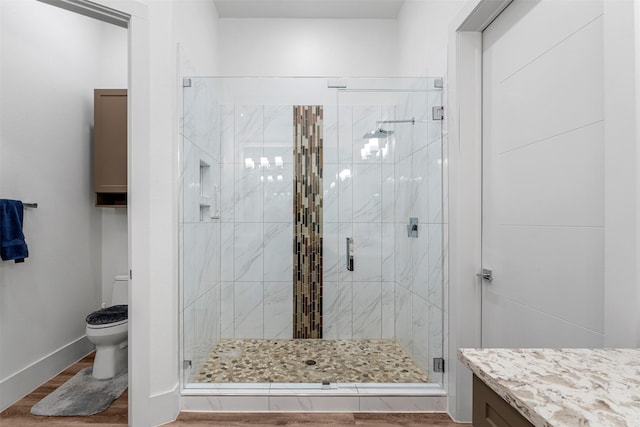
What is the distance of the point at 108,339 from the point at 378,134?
91.8 inches

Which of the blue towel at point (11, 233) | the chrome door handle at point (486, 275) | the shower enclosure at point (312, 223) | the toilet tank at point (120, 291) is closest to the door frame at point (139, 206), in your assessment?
the shower enclosure at point (312, 223)

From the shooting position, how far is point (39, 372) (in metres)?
2.30

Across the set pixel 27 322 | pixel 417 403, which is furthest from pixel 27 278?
pixel 417 403

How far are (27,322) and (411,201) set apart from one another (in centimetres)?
264

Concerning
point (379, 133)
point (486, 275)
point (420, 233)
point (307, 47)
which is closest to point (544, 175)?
point (486, 275)

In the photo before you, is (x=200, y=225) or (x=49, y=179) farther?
(x=49, y=179)

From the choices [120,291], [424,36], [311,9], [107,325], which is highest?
[311,9]

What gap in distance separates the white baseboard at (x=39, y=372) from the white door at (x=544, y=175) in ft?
9.03

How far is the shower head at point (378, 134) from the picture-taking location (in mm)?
2416

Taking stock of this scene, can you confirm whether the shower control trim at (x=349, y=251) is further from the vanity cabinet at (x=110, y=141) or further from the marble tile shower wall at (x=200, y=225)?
the vanity cabinet at (x=110, y=141)

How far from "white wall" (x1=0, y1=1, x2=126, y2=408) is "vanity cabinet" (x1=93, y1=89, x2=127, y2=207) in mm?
153

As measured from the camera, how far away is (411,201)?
2.37 metres

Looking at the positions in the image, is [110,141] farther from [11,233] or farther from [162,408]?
[162,408]

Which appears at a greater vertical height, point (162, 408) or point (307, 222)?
point (307, 222)
